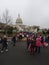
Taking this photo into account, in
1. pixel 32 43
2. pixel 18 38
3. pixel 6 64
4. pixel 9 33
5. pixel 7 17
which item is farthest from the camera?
pixel 7 17

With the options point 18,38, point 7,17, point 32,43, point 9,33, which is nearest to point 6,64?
point 32,43

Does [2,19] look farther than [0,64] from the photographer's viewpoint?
Yes

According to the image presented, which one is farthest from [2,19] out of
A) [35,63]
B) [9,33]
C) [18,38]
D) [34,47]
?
[35,63]

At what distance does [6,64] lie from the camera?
11266 millimetres

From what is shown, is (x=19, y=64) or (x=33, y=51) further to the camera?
(x=33, y=51)

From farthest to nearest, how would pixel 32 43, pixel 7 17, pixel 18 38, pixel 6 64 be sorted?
pixel 7 17
pixel 18 38
pixel 32 43
pixel 6 64

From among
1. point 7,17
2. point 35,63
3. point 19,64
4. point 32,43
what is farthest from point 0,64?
point 7,17

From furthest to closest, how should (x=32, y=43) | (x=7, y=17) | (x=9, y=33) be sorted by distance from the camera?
(x=7, y=17) < (x=9, y=33) < (x=32, y=43)

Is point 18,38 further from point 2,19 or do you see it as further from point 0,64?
point 2,19

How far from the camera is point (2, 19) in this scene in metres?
78.6

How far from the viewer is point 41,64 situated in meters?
11.4

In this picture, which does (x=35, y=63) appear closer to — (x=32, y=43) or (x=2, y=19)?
(x=32, y=43)

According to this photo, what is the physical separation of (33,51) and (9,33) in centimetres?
3819

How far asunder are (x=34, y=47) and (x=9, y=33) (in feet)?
125
